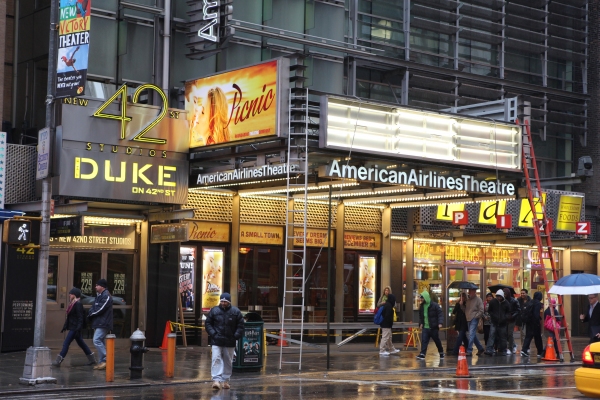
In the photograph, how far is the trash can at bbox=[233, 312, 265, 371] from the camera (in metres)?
20.5

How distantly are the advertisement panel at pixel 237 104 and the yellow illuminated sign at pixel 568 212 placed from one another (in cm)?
1725

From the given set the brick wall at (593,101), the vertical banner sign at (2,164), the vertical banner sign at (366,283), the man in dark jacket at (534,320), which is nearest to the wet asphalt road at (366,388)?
the man in dark jacket at (534,320)

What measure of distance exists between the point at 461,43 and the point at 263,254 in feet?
43.8

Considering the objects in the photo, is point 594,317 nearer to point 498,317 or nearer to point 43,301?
point 498,317

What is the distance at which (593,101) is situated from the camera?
1578 inches

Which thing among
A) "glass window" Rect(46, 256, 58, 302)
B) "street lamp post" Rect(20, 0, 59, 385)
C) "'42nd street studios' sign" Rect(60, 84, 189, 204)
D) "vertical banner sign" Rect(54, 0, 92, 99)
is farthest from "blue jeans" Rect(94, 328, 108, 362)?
"vertical banner sign" Rect(54, 0, 92, 99)

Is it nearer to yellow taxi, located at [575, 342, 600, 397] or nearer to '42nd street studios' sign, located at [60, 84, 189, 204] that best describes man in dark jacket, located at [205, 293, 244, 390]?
yellow taxi, located at [575, 342, 600, 397]

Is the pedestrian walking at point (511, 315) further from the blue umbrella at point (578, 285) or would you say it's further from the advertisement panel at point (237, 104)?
the advertisement panel at point (237, 104)

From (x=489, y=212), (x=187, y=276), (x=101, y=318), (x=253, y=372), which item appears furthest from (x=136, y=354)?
(x=489, y=212)

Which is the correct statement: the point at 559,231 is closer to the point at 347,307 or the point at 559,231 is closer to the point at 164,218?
the point at 347,307

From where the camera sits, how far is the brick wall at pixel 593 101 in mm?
39812

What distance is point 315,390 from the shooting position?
17.3 metres

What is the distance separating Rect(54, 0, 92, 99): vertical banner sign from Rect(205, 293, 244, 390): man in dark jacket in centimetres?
497

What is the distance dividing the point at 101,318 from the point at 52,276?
4746mm
